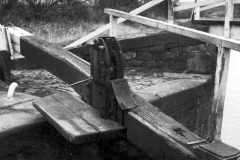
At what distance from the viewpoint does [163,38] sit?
21.5ft

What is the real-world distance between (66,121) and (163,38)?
403 centimetres

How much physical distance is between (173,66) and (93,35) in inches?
61.0

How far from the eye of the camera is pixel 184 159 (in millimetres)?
2307

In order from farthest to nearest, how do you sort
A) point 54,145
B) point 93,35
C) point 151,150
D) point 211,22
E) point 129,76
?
point 211,22 < point 93,35 < point 129,76 < point 54,145 < point 151,150

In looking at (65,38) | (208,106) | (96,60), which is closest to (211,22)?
(208,106)

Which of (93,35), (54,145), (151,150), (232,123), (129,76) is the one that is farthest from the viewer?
(232,123)

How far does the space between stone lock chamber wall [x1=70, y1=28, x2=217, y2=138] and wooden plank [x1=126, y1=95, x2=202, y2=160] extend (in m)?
1.61

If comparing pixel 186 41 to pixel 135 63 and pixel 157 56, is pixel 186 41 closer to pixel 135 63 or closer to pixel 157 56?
pixel 157 56

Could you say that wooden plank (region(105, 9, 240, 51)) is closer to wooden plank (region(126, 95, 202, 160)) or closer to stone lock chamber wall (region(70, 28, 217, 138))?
stone lock chamber wall (region(70, 28, 217, 138))

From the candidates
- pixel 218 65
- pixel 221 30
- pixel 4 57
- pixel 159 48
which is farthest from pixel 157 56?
pixel 4 57

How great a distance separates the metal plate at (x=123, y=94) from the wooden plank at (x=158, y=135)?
0.06 metres

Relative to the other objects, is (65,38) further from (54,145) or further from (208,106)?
(54,145)

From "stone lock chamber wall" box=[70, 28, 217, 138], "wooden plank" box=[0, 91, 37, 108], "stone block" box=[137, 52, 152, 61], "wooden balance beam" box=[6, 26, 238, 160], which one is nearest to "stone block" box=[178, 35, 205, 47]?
"stone lock chamber wall" box=[70, 28, 217, 138]

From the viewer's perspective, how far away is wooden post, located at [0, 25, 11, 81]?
4672mm
